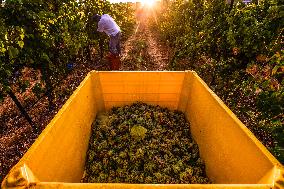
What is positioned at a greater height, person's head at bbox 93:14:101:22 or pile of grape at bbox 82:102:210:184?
person's head at bbox 93:14:101:22

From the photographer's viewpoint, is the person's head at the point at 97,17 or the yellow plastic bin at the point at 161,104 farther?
the person's head at the point at 97,17

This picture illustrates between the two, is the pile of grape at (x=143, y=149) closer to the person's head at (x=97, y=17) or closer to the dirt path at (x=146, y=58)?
the dirt path at (x=146, y=58)

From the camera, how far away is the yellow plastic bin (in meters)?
1.62

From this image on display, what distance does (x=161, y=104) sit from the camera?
3824 millimetres

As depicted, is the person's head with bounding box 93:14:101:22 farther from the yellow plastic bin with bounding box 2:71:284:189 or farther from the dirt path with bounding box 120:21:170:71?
the yellow plastic bin with bounding box 2:71:284:189

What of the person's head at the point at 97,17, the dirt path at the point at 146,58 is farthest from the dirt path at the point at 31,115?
the person's head at the point at 97,17

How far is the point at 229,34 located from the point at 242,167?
2.56 m

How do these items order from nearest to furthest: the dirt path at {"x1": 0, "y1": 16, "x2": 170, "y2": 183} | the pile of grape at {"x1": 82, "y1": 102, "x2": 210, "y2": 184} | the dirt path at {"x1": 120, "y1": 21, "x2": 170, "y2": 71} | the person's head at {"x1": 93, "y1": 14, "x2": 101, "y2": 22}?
the pile of grape at {"x1": 82, "y1": 102, "x2": 210, "y2": 184}, the dirt path at {"x1": 0, "y1": 16, "x2": 170, "y2": 183}, the person's head at {"x1": 93, "y1": 14, "x2": 101, "y2": 22}, the dirt path at {"x1": 120, "y1": 21, "x2": 170, "y2": 71}

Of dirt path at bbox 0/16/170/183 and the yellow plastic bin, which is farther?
dirt path at bbox 0/16/170/183

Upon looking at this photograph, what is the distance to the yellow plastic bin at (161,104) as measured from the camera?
1.62 metres

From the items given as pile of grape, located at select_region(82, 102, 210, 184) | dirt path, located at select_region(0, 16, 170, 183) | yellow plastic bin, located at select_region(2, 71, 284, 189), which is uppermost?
yellow plastic bin, located at select_region(2, 71, 284, 189)

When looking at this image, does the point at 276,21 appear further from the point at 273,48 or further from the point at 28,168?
the point at 28,168

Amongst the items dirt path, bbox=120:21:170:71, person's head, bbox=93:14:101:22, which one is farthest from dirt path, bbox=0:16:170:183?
person's head, bbox=93:14:101:22

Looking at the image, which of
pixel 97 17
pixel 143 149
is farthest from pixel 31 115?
pixel 97 17
